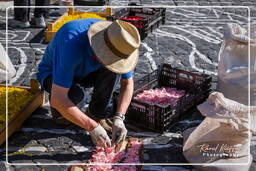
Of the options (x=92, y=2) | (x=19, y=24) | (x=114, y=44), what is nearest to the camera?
(x=114, y=44)

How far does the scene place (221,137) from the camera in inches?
152

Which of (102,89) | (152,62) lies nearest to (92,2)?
(152,62)

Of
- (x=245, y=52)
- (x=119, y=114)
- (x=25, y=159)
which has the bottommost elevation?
(x=25, y=159)

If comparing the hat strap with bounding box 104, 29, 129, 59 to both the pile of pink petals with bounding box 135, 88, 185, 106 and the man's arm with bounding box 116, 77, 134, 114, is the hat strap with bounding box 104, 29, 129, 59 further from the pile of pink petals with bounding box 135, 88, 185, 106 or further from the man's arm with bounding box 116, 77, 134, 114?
the pile of pink petals with bounding box 135, 88, 185, 106

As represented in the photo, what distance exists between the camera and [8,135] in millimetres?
4430

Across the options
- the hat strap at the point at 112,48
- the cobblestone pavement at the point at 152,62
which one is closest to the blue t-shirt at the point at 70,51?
the hat strap at the point at 112,48

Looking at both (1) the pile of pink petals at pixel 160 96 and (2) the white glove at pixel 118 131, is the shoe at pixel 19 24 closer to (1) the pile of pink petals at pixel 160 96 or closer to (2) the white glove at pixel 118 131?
(1) the pile of pink petals at pixel 160 96

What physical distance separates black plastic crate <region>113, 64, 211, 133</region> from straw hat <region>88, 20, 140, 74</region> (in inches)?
38.7

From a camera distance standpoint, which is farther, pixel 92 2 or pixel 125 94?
pixel 92 2

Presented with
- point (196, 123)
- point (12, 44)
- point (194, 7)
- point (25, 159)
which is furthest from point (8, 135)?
point (194, 7)

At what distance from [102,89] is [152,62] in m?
2.14

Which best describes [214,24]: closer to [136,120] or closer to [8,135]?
[136,120]

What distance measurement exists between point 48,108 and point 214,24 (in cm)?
471

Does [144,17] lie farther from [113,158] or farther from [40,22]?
[113,158]
